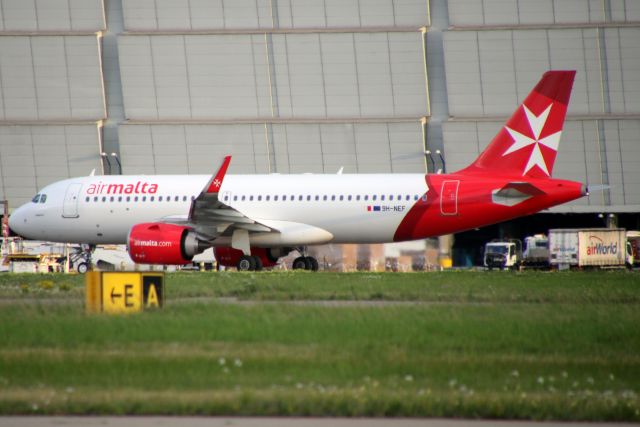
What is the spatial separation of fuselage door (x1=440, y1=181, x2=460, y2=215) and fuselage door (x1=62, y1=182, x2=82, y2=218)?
14.5 m

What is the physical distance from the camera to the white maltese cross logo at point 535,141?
129 ft

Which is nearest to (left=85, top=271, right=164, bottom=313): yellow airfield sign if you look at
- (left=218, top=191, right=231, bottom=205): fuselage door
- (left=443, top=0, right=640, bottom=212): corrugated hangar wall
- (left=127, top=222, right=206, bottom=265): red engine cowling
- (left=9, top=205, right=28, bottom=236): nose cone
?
(left=127, top=222, right=206, bottom=265): red engine cowling

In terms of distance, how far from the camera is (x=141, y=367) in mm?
14945

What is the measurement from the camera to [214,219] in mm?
39156

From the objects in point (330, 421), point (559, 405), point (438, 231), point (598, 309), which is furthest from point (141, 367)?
point (438, 231)

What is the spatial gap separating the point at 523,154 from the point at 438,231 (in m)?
4.12

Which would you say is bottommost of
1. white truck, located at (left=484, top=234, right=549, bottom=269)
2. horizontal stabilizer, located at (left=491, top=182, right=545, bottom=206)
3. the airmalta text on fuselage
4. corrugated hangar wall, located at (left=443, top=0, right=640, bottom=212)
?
white truck, located at (left=484, top=234, right=549, bottom=269)

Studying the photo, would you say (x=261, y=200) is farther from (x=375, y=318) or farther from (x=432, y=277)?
(x=375, y=318)

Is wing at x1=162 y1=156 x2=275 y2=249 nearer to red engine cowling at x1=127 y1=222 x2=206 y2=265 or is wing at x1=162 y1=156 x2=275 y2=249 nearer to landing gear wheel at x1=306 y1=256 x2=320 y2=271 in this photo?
red engine cowling at x1=127 y1=222 x2=206 y2=265

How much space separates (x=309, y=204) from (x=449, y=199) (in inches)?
214

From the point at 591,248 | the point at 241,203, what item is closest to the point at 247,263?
the point at 241,203

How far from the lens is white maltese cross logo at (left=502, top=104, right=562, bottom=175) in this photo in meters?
39.2

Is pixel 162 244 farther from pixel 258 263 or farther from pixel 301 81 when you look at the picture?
pixel 301 81

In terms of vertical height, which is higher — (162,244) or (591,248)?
(162,244)
